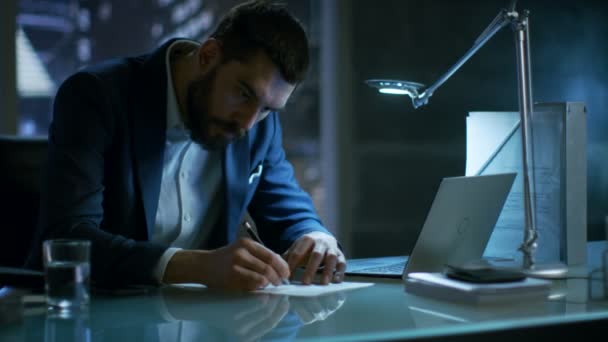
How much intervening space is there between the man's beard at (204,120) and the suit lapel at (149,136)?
8 cm

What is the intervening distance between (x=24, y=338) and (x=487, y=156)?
1.02 metres

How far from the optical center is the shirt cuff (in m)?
1.25

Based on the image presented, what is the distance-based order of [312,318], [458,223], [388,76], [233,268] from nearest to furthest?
1. [312,318]
2. [233,268]
3. [458,223]
4. [388,76]

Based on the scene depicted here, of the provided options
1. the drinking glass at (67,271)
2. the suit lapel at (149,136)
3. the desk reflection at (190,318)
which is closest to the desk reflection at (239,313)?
the desk reflection at (190,318)

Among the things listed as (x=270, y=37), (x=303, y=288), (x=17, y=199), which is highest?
(x=270, y=37)

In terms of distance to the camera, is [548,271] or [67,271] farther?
[548,271]

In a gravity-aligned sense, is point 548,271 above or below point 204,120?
below

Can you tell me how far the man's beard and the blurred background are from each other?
1.51 m

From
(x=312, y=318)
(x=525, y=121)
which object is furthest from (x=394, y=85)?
Result: (x=312, y=318)

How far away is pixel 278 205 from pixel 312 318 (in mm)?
799

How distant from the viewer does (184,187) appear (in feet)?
5.56

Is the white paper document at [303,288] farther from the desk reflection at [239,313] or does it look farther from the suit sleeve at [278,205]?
the suit sleeve at [278,205]

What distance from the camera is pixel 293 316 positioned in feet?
3.30

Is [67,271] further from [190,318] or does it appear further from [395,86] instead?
[395,86]
